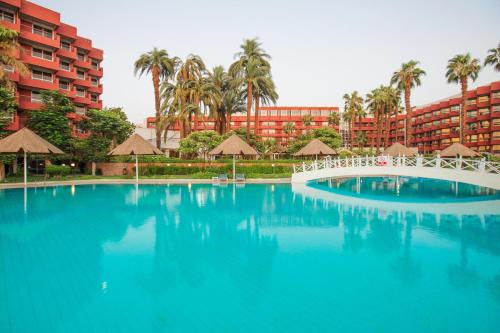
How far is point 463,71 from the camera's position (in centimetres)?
3350

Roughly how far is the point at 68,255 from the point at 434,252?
9732mm

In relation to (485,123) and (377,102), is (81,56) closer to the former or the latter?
(377,102)

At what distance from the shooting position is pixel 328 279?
6.07m

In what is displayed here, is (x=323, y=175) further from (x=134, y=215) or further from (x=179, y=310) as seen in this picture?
(x=179, y=310)

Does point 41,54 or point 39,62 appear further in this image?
point 41,54

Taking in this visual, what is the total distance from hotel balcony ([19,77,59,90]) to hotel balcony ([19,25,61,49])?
3974 millimetres

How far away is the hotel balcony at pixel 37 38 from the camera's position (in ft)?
95.3

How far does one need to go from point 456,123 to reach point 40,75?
69.2m

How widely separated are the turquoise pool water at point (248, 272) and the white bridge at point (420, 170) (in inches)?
216

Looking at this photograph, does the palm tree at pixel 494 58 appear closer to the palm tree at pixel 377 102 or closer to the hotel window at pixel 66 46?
the palm tree at pixel 377 102

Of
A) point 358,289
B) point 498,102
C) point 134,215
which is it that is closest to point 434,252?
point 358,289

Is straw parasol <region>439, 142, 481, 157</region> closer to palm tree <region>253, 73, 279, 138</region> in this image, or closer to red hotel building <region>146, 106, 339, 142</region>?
palm tree <region>253, 73, 279, 138</region>

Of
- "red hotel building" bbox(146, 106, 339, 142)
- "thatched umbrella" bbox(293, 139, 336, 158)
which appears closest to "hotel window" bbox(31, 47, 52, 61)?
"thatched umbrella" bbox(293, 139, 336, 158)

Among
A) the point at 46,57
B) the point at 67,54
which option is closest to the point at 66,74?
the point at 46,57
